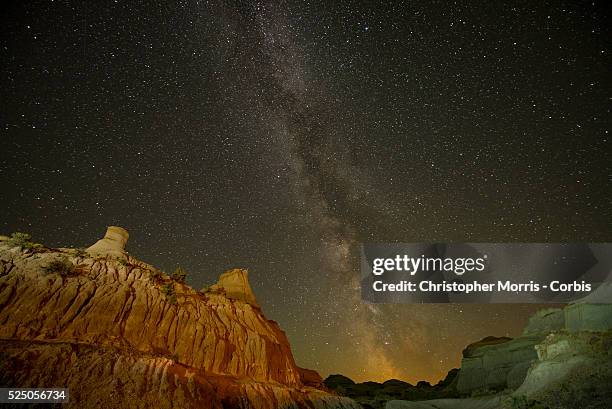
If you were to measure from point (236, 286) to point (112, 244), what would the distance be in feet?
46.6

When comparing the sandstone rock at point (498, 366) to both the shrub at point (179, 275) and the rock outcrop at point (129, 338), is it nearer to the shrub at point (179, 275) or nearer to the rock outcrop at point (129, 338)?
the rock outcrop at point (129, 338)

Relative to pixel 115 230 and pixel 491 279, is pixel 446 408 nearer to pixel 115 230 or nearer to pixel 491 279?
pixel 491 279

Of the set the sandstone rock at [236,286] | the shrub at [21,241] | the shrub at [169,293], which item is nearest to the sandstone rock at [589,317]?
the sandstone rock at [236,286]

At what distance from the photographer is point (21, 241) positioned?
33875mm

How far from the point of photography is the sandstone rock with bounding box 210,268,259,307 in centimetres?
5013

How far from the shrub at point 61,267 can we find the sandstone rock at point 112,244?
14.7 ft

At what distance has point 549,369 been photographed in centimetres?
3947

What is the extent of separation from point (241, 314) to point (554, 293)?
97.4ft

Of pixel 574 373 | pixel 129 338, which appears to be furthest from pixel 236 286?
pixel 574 373

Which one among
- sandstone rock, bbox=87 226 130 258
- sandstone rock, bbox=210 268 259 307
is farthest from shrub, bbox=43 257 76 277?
sandstone rock, bbox=210 268 259 307

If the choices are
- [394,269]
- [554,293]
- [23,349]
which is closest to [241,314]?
[23,349]

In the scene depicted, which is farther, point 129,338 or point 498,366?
point 498,366

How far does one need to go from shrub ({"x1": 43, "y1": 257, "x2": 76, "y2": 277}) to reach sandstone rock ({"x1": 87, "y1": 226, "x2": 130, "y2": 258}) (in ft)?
14.7

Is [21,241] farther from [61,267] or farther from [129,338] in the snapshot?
[129,338]
